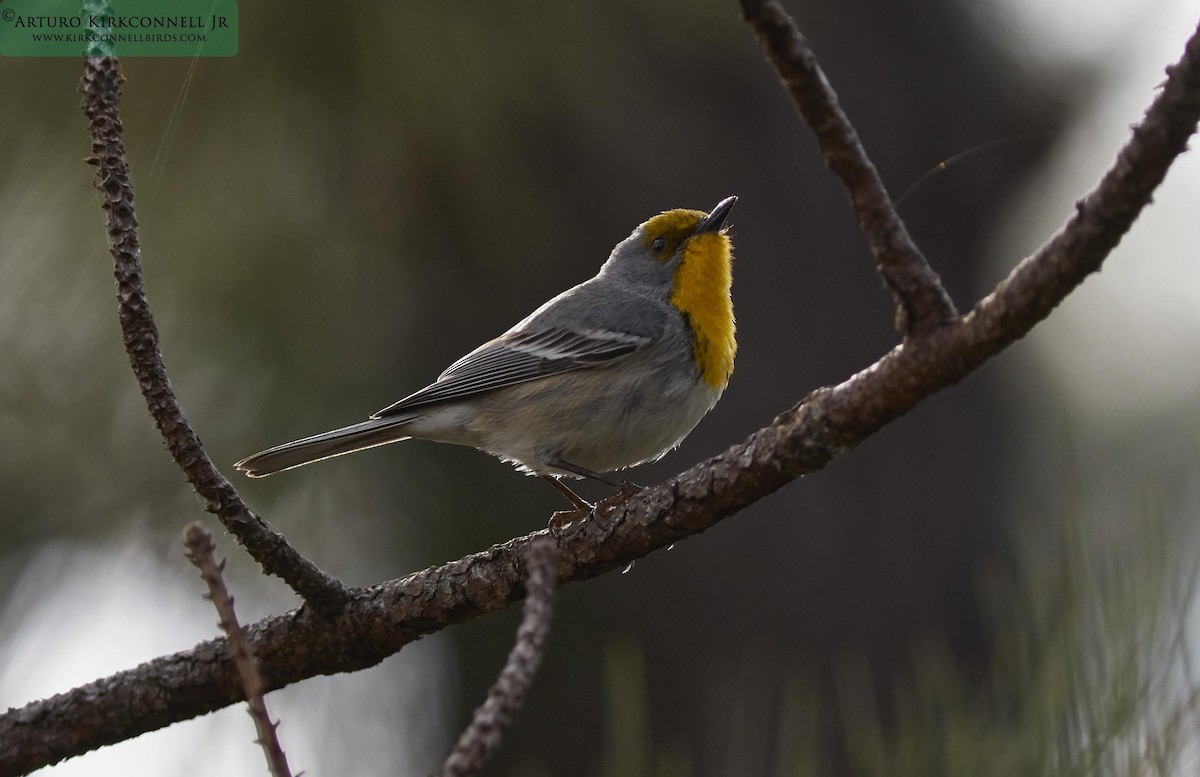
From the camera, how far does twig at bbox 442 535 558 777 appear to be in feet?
4.32

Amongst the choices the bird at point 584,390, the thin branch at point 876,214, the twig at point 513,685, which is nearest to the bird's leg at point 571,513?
the bird at point 584,390

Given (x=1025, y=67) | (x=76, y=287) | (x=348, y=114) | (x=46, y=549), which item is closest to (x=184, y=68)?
(x=348, y=114)

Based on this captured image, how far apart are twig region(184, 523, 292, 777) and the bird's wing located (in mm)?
2563

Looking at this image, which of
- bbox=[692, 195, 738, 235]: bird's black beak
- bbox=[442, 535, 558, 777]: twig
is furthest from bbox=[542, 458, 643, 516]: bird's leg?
bbox=[442, 535, 558, 777]: twig

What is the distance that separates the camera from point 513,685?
138 centimetres

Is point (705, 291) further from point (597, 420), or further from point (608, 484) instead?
point (608, 484)

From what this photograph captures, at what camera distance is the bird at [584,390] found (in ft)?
12.8

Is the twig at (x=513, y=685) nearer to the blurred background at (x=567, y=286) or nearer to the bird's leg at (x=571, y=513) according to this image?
the blurred background at (x=567, y=286)

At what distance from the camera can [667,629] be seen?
5.91 meters

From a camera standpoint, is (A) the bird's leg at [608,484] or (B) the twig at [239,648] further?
(A) the bird's leg at [608,484]

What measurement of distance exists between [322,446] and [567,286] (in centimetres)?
262

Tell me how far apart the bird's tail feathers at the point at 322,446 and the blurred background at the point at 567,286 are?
0.63 metres

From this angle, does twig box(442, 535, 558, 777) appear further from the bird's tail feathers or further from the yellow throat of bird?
the yellow throat of bird

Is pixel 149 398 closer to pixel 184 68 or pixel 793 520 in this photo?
pixel 184 68
